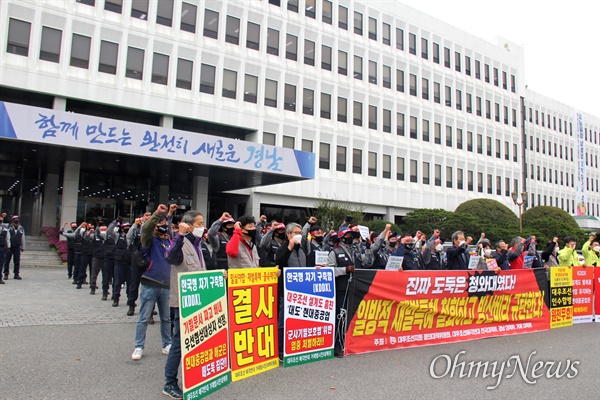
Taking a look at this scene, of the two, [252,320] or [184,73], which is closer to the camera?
[252,320]

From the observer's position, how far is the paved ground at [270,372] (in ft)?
16.5

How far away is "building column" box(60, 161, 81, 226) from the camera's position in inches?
926

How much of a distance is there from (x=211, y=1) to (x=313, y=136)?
10.9m

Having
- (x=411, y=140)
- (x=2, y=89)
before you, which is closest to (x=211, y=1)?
(x=2, y=89)

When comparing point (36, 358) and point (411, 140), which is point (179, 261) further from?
point (411, 140)

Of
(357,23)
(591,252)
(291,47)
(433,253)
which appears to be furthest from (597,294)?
(357,23)

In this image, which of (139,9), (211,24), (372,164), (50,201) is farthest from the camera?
(372,164)

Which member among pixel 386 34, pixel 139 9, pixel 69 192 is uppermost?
pixel 386 34

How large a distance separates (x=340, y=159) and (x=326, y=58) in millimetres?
7535

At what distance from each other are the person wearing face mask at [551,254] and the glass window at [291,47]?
24.0 meters

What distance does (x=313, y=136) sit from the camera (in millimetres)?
32281

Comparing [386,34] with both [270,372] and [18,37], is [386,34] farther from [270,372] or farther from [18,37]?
[270,372]

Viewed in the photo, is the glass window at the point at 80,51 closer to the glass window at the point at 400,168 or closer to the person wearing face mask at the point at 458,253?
the person wearing face mask at the point at 458,253

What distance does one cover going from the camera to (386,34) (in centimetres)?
3775
